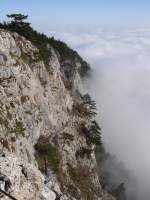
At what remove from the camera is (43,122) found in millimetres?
83062

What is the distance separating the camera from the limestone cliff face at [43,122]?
68312mm

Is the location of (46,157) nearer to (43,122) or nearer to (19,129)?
(43,122)

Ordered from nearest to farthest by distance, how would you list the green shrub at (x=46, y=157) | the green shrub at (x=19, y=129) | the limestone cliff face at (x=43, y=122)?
1. the green shrub at (x=19, y=129)
2. the limestone cliff face at (x=43, y=122)
3. the green shrub at (x=46, y=157)

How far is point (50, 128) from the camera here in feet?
287

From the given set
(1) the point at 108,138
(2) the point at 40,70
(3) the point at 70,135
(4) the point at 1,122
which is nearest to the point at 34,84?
(2) the point at 40,70

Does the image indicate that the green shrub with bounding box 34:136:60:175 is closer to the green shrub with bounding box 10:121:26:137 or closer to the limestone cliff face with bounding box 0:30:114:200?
the limestone cliff face with bounding box 0:30:114:200

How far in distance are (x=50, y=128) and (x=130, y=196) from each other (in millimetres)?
72502

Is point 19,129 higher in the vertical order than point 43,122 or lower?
higher

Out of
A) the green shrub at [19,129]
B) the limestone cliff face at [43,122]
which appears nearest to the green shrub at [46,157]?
the limestone cliff face at [43,122]

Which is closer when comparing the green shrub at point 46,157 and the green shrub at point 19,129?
the green shrub at point 19,129

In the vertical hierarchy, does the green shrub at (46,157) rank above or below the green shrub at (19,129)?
below

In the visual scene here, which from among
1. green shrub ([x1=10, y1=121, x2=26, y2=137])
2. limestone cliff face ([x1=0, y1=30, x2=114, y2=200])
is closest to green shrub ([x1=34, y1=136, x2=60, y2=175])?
limestone cliff face ([x1=0, y1=30, x2=114, y2=200])

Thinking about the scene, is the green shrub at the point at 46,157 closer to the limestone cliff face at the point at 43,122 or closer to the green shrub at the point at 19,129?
the limestone cliff face at the point at 43,122

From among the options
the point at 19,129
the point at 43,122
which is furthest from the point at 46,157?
the point at 19,129
